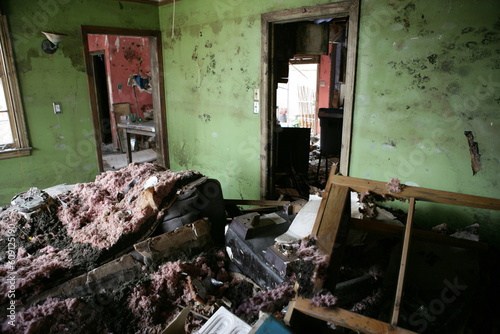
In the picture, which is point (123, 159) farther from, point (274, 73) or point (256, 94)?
point (274, 73)

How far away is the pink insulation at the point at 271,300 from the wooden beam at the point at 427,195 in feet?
2.08

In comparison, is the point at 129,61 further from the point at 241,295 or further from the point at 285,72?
the point at 241,295

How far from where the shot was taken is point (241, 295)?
1795 millimetres

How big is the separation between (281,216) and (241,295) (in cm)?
71

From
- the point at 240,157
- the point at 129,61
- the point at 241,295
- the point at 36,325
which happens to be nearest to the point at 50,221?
the point at 36,325

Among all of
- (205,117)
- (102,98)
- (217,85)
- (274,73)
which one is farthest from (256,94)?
(102,98)

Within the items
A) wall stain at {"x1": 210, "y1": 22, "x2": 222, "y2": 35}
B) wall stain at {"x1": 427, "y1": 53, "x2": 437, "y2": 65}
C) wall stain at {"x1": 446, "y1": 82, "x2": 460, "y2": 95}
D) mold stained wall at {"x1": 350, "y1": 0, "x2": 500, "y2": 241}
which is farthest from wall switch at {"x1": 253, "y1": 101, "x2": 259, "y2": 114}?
wall stain at {"x1": 446, "y1": 82, "x2": 460, "y2": 95}

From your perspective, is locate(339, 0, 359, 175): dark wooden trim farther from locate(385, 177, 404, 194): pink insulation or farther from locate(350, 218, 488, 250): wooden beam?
locate(385, 177, 404, 194): pink insulation

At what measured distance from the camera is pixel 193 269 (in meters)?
1.93

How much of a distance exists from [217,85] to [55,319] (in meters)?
2.98

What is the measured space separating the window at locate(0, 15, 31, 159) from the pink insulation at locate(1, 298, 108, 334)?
8.57ft

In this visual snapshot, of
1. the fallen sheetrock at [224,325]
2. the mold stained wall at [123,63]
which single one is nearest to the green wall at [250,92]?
the fallen sheetrock at [224,325]

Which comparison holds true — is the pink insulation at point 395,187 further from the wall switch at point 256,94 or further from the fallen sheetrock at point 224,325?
the wall switch at point 256,94

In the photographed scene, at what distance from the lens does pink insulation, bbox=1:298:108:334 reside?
145 cm
